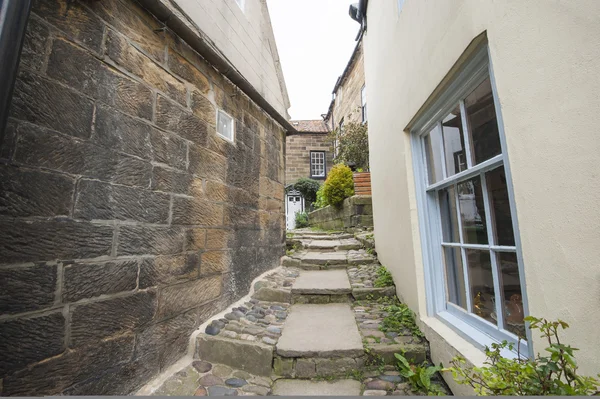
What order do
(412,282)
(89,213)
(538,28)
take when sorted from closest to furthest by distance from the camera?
(538,28)
(89,213)
(412,282)

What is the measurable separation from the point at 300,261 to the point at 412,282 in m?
2.06

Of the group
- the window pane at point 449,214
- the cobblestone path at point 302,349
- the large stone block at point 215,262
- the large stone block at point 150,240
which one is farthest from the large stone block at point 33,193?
the window pane at point 449,214

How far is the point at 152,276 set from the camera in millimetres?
1966

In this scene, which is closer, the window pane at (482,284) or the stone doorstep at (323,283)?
the window pane at (482,284)

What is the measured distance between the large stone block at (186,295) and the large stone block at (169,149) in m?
1.01

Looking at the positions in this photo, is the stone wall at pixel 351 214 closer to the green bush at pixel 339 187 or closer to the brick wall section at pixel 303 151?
the green bush at pixel 339 187

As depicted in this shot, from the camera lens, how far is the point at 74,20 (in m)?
1.54

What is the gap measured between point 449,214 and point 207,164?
2.23m

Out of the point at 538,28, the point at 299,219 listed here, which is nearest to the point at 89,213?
the point at 538,28

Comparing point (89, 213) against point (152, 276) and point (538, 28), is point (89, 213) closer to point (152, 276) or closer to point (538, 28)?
point (152, 276)

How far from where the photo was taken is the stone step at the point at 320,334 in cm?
213

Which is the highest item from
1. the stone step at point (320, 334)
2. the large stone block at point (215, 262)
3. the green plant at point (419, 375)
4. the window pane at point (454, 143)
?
the window pane at point (454, 143)

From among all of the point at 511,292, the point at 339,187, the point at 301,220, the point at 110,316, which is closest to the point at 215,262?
the point at 110,316

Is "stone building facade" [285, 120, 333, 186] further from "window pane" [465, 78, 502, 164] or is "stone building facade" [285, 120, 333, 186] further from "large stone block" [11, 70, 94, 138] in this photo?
"large stone block" [11, 70, 94, 138]
